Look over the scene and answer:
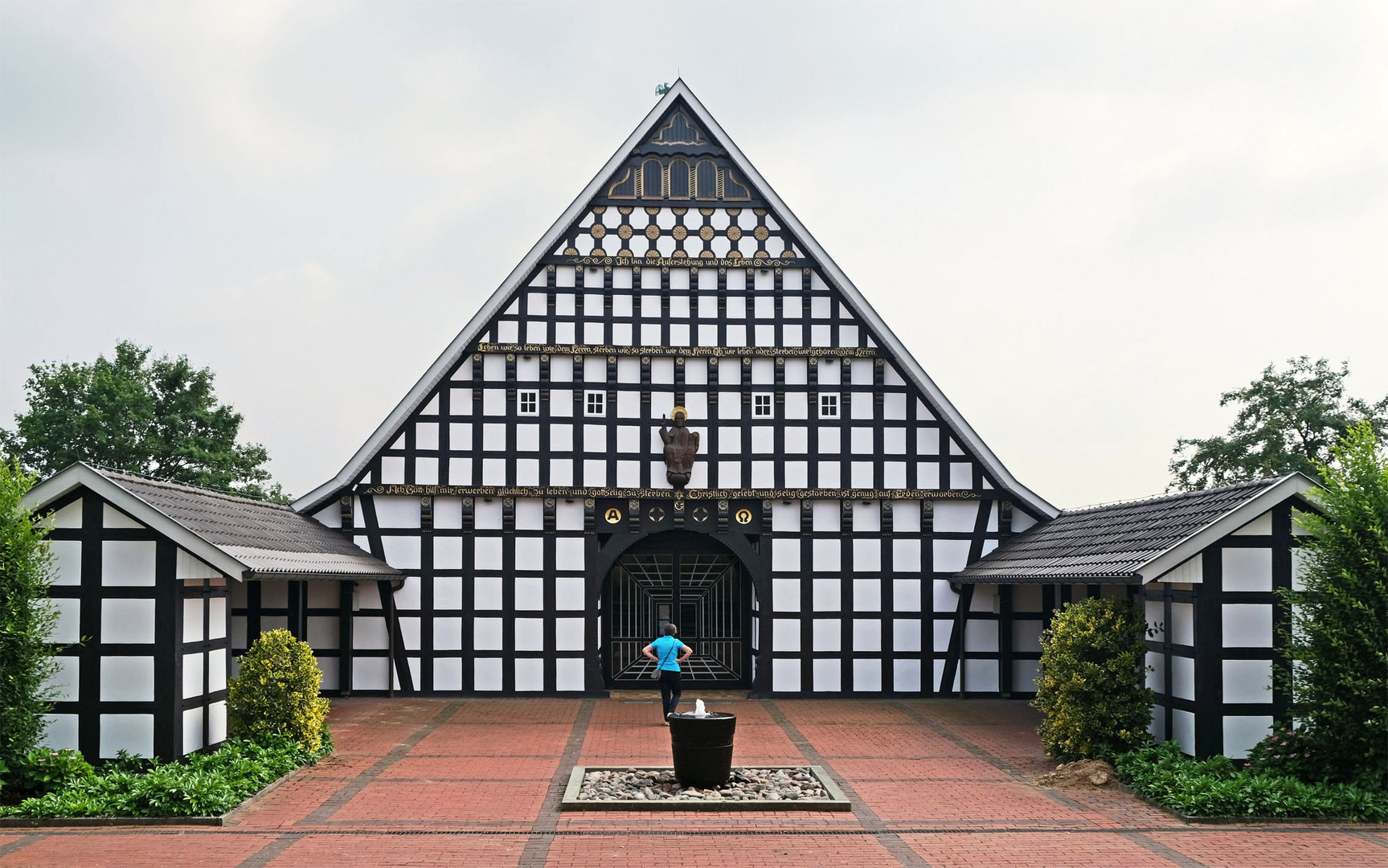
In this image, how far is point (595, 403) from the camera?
815 inches

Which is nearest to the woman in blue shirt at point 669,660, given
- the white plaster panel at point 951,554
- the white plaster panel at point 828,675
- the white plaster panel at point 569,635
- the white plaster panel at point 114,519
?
the white plaster panel at point 569,635

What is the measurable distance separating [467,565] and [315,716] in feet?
21.6

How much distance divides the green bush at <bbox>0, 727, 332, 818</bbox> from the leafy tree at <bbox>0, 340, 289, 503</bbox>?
910 inches

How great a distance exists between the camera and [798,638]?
20.6m

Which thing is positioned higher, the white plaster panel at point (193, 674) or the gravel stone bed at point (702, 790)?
the white plaster panel at point (193, 674)

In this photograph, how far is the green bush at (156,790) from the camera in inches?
429

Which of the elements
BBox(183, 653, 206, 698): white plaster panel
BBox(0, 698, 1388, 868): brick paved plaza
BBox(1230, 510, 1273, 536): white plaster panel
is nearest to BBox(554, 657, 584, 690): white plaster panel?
BBox(0, 698, 1388, 868): brick paved plaza

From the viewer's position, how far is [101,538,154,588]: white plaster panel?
1283 cm

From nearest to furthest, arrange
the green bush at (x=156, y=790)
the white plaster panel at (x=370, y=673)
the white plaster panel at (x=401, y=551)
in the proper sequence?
the green bush at (x=156, y=790)
the white plaster panel at (x=370, y=673)
the white plaster panel at (x=401, y=551)

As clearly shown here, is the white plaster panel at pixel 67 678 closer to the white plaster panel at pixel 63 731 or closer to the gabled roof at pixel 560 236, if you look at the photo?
the white plaster panel at pixel 63 731

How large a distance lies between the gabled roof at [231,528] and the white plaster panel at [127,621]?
0.84 metres

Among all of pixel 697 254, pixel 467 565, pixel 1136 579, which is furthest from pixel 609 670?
pixel 1136 579

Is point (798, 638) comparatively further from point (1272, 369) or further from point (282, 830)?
point (1272, 369)

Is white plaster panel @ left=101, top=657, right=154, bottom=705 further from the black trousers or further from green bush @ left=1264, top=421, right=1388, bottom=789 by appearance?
green bush @ left=1264, top=421, right=1388, bottom=789
